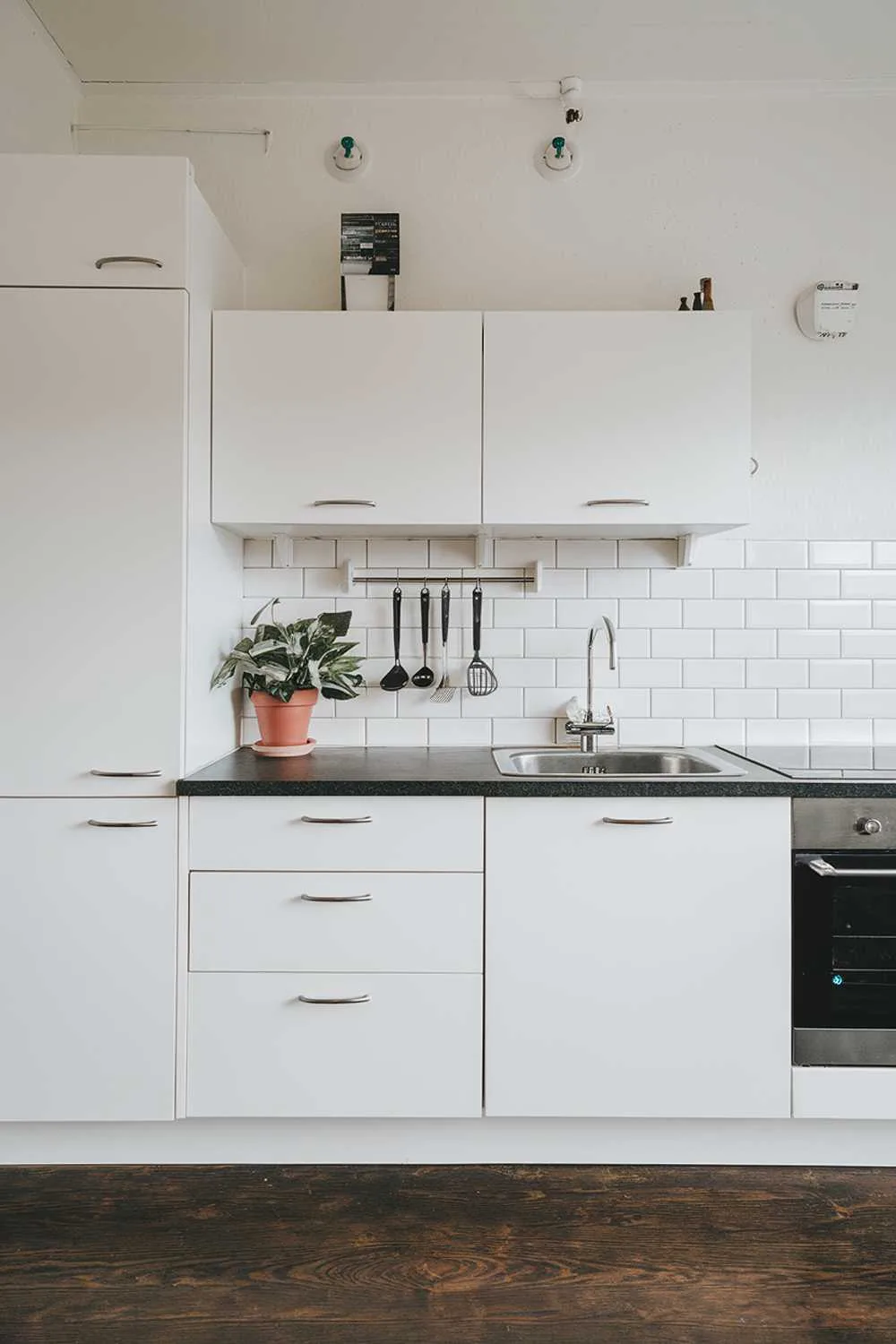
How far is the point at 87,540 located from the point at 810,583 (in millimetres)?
2069

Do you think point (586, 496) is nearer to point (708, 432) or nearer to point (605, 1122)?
point (708, 432)

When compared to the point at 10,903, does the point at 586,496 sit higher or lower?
higher

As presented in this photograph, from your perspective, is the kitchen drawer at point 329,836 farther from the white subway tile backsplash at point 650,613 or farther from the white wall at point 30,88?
the white wall at point 30,88

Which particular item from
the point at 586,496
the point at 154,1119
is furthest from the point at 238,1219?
the point at 586,496

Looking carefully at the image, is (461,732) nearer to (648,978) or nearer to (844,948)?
(648,978)

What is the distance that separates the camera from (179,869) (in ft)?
6.53

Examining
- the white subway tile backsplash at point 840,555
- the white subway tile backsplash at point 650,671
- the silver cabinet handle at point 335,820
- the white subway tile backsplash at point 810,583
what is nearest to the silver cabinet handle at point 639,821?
the silver cabinet handle at point 335,820

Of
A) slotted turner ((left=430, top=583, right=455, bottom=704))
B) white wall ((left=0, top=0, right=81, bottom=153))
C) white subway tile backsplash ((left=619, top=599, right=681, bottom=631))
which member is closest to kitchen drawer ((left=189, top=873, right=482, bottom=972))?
slotted turner ((left=430, top=583, right=455, bottom=704))

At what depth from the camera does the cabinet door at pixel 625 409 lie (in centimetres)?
223

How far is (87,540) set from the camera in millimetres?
1993

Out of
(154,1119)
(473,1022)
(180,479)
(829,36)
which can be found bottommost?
(154,1119)

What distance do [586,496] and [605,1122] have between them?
1587 mm

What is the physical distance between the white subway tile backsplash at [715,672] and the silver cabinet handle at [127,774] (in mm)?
1575

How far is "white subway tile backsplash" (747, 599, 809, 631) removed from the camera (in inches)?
103
